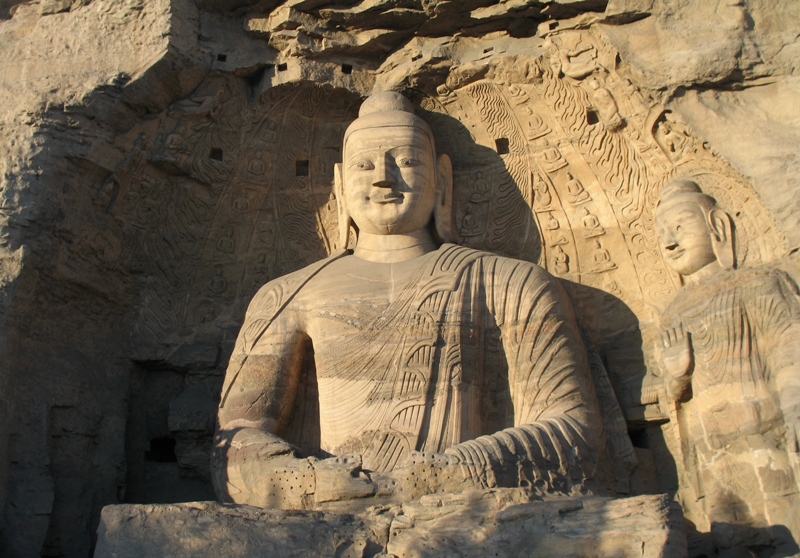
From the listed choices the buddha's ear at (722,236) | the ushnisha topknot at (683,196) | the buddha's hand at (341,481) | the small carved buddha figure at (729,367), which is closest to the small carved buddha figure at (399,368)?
the buddha's hand at (341,481)

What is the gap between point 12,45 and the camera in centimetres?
805

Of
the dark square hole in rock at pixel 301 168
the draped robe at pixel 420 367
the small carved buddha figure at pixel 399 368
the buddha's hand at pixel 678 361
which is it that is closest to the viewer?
the small carved buddha figure at pixel 399 368

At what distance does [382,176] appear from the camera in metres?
7.70

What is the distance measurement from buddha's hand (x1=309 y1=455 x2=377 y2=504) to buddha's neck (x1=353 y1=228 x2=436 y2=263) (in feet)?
6.35

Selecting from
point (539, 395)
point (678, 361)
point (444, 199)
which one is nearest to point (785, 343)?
point (678, 361)

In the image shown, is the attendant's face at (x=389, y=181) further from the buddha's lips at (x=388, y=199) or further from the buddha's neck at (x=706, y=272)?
the buddha's neck at (x=706, y=272)

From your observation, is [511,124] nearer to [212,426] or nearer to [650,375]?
[650,375]

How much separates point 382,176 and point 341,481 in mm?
2495

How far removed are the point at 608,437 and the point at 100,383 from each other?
3.71m

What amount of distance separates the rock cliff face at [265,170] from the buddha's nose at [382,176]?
98cm

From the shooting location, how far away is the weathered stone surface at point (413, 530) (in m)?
5.04

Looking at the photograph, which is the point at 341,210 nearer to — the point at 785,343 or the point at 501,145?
the point at 501,145

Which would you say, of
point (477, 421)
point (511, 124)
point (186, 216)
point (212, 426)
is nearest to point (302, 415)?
point (212, 426)

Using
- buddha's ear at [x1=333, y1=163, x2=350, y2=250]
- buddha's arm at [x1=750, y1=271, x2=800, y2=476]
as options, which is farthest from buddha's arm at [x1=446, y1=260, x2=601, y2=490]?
buddha's ear at [x1=333, y1=163, x2=350, y2=250]
